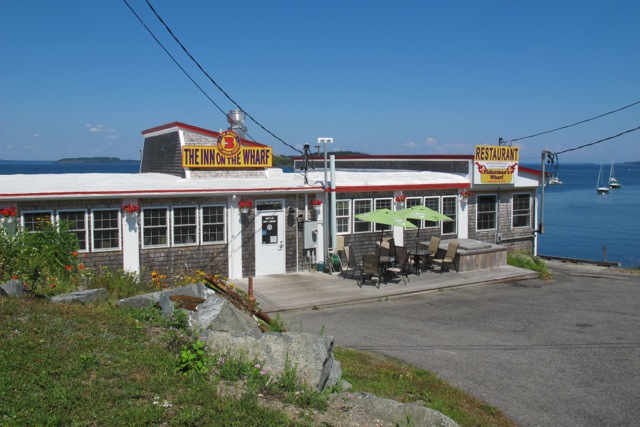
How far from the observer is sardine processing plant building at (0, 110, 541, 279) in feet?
49.2

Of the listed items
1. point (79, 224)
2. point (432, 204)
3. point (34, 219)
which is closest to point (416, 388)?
point (79, 224)

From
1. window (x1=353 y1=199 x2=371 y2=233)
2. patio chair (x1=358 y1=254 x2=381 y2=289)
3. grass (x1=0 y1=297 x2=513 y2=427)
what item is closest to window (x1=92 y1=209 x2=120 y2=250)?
grass (x1=0 y1=297 x2=513 y2=427)

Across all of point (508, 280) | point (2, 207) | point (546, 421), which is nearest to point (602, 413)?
point (546, 421)

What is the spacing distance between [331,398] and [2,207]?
35.4 ft

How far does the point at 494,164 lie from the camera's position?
70.5ft

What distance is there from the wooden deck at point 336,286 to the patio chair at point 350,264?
36 centimetres

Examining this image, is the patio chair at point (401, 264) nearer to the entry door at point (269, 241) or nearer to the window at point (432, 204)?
the window at point (432, 204)

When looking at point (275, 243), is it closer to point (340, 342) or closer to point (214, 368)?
point (340, 342)

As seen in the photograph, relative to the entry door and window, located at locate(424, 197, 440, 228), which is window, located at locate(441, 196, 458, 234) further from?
the entry door

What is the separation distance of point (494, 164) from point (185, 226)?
11887mm

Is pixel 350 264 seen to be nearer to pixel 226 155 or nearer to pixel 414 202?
pixel 414 202

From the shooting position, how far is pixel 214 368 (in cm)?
707

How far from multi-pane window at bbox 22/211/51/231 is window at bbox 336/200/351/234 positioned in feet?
28.1

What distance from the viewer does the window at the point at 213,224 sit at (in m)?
16.4
